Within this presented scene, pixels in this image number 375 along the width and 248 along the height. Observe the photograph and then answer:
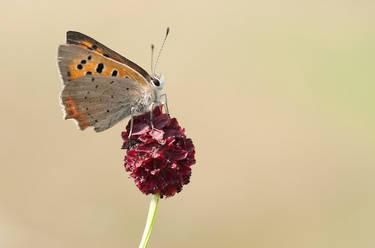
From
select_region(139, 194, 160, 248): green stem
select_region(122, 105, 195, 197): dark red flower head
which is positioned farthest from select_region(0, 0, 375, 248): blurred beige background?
select_region(139, 194, 160, 248): green stem

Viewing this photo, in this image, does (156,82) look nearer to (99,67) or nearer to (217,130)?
(99,67)

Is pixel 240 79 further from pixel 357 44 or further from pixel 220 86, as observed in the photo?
pixel 357 44

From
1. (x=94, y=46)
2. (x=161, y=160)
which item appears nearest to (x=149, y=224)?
(x=161, y=160)

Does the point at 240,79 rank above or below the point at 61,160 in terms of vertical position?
above

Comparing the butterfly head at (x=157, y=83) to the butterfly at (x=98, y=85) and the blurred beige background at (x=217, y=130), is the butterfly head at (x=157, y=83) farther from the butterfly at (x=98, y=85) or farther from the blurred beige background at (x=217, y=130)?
the blurred beige background at (x=217, y=130)

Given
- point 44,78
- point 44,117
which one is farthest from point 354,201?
point 44,78

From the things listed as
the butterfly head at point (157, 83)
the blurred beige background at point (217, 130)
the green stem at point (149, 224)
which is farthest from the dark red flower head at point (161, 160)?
the blurred beige background at point (217, 130)
